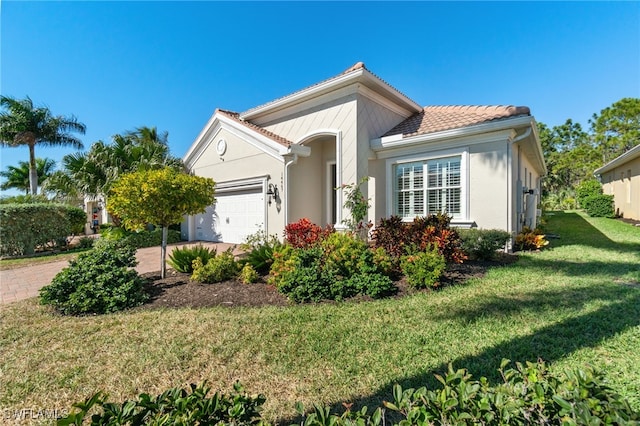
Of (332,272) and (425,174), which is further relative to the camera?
(425,174)

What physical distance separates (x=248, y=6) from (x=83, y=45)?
204 inches

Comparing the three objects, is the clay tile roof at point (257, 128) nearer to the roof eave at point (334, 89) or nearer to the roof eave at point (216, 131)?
the roof eave at point (216, 131)

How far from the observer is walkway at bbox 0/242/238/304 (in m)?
6.74

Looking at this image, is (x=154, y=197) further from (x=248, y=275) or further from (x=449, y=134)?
(x=449, y=134)

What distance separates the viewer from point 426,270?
5871 mm

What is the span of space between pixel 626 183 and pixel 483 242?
67.3 feet

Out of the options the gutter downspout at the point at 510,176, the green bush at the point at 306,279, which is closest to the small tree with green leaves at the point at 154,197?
the green bush at the point at 306,279

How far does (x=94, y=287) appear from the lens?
5.38 m

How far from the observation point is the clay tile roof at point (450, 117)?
9203 millimetres

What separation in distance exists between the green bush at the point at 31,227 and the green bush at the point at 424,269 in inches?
579

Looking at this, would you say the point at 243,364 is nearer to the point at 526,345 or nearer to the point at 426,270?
the point at 526,345

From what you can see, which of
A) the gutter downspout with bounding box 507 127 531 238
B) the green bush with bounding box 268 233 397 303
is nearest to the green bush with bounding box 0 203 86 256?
the green bush with bounding box 268 233 397 303

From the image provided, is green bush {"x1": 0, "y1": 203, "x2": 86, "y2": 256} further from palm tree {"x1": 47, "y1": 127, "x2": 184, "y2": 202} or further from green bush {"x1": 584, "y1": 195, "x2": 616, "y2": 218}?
green bush {"x1": 584, "y1": 195, "x2": 616, "y2": 218}

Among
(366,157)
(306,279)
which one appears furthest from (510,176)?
(306,279)
